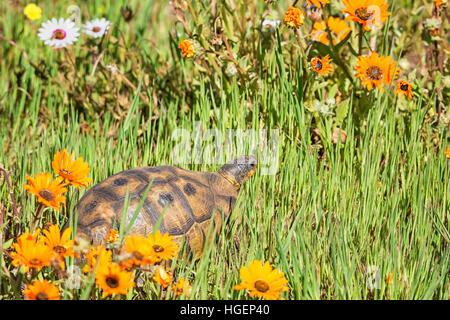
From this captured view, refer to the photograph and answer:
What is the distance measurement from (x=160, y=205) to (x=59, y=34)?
5.99 feet

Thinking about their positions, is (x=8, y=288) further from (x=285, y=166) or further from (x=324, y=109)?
(x=324, y=109)

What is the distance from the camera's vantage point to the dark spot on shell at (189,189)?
2.26 meters

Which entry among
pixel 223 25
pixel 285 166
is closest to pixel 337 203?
pixel 285 166

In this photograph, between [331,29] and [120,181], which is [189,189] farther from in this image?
[331,29]

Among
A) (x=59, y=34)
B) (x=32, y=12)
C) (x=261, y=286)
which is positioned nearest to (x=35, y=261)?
(x=261, y=286)

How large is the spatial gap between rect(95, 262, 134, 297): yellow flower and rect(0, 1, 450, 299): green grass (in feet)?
0.50

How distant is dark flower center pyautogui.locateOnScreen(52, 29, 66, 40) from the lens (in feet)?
11.3

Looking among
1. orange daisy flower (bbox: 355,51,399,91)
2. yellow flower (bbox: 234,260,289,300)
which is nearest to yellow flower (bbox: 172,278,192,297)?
yellow flower (bbox: 234,260,289,300)

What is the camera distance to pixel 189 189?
7.45 feet

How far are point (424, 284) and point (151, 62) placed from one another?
233cm

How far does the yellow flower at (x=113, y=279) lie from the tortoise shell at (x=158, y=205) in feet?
1.31

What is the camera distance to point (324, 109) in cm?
282

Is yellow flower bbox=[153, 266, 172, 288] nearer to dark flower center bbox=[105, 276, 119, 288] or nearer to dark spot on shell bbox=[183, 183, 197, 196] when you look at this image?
dark flower center bbox=[105, 276, 119, 288]

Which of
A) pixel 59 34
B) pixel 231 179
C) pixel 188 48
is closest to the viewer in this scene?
pixel 231 179
